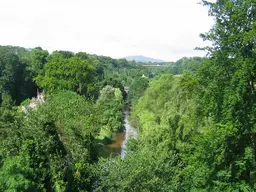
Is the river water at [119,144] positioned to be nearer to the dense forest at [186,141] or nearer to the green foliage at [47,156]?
the dense forest at [186,141]

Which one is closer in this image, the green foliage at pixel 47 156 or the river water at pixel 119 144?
the green foliage at pixel 47 156

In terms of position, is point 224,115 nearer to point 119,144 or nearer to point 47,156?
point 47,156

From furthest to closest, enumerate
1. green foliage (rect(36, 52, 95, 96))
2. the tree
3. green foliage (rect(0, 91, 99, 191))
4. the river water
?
1. green foliage (rect(36, 52, 95, 96))
2. the river water
3. green foliage (rect(0, 91, 99, 191))
4. the tree

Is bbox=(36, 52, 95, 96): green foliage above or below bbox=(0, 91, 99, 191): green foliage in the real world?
above

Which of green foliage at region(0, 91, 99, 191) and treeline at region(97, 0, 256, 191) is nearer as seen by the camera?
treeline at region(97, 0, 256, 191)

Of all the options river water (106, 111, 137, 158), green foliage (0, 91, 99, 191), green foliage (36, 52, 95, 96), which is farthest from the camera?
green foliage (36, 52, 95, 96)

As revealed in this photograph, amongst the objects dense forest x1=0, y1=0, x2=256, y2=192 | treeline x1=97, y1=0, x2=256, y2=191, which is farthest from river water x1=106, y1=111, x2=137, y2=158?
treeline x1=97, y1=0, x2=256, y2=191

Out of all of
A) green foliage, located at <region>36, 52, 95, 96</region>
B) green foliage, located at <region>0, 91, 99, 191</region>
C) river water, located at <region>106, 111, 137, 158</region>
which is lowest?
river water, located at <region>106, 111, 137, 158</region>

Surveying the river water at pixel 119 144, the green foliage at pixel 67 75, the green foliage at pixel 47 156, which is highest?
the green foliage at pixel 67 75

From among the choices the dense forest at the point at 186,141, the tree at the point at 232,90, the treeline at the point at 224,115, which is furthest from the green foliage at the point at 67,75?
the tree at the point at 232,90

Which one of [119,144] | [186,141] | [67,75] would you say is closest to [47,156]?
[186,141]

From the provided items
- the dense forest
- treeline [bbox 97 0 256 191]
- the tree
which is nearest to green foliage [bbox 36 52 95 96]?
the dense forest

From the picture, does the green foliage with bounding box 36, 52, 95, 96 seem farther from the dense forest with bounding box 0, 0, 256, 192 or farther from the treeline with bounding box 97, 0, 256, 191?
the treeline with bounding box 97, 0, 256, 191

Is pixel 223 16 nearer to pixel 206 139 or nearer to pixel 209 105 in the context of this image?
pixel 209 105
